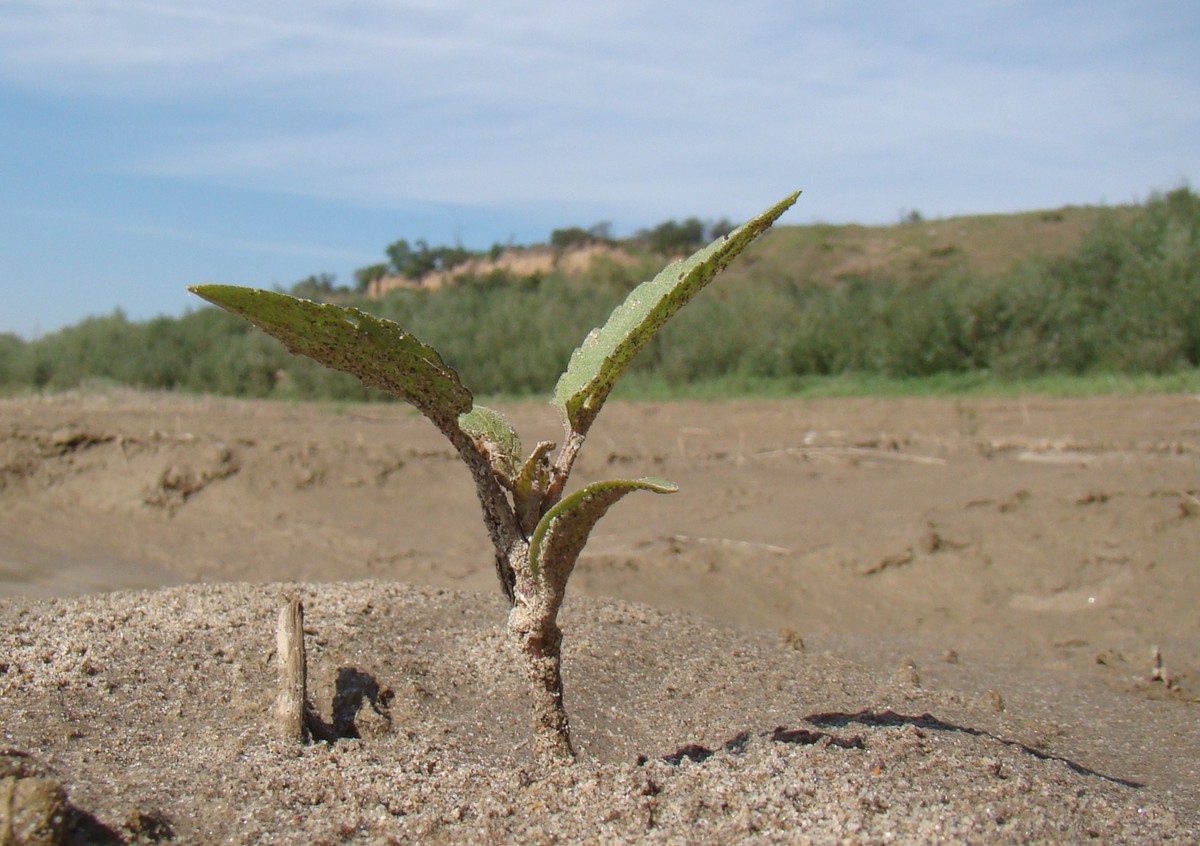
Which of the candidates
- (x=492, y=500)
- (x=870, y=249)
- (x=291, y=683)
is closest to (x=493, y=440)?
(x=492, y=500)

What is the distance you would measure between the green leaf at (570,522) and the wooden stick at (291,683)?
60 centimetres

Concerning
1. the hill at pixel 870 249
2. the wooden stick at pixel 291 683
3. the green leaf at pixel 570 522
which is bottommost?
the wooden stick at pixel 291 683

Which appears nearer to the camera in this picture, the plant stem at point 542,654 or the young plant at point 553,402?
the young plant at point 553,402

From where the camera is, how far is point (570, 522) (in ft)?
5.43

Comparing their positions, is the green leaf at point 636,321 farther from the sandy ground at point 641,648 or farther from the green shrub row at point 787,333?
the green shrub row at point 787,333

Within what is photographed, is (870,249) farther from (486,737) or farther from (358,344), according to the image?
(358,344)

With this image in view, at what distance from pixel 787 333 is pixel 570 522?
57.1ft

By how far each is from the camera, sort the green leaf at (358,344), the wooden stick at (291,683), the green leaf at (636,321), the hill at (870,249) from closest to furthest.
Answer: the green leaf at (358,344), the green leaf at (636,321), the wooden stick at (291,683), the hill at (870,249)

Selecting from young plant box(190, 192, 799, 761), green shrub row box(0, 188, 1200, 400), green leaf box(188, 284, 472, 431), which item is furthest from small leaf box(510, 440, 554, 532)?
green shrub row box(0, 188, 1200, 400)

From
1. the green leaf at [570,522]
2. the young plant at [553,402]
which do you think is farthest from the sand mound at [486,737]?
the green leaf at [570,522]

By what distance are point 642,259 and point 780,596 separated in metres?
23.7

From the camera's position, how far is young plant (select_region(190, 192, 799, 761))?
1549mm

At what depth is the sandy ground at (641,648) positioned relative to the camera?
5.33 feet

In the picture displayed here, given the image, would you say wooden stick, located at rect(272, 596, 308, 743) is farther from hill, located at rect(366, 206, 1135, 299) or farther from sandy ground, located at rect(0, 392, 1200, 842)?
hill, located at rect(366, 206, 1135, 299)
